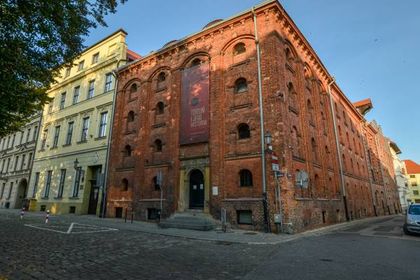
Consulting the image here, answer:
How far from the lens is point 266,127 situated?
15.0 m

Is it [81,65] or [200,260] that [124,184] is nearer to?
[200,260]

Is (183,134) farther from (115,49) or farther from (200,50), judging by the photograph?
(115,49)

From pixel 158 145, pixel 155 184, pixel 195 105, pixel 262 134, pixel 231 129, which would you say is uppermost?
→ pixel 195 105

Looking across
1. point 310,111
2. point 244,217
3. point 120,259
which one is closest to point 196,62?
point 310,111

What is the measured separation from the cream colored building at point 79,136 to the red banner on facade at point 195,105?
8712mm

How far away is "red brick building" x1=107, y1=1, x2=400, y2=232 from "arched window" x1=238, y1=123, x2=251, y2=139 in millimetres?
66

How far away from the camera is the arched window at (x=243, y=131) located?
16047 millimetres

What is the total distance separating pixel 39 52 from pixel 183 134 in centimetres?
946

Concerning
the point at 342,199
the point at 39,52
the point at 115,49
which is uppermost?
the point at 115,49

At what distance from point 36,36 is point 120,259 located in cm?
958

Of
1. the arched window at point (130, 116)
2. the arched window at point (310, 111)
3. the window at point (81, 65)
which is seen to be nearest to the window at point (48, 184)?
the window at point (81, 65)

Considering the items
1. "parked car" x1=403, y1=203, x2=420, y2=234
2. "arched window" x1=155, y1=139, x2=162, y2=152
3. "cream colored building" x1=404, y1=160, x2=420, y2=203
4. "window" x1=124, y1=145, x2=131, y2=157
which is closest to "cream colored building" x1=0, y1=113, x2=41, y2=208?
"window" x1=124, y1=145, x2=131, y2=157

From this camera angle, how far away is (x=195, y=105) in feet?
60.2

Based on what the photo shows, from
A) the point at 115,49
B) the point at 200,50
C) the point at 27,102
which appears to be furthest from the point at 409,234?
the point at 115,49
